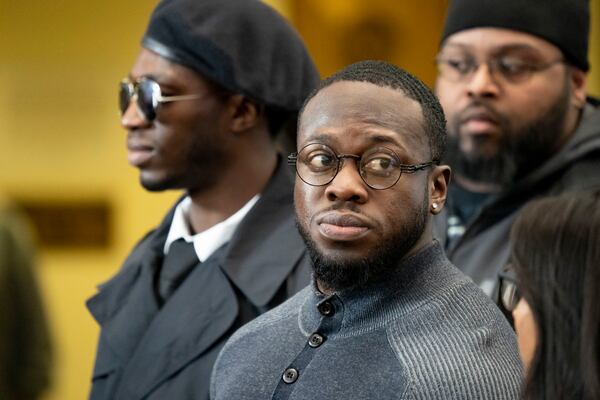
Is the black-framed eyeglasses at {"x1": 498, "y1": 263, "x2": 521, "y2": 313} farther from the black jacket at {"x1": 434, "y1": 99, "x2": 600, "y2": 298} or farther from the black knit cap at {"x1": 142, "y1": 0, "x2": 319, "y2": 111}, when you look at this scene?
the black knit cap at {"x1": 142, "y1": 0, "x2": 319, "y2": 111}

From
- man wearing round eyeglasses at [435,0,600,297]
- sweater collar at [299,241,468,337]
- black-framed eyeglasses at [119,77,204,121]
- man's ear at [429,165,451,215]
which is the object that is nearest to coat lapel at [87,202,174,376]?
black-framed eyeglasses at [119,77,204,121]

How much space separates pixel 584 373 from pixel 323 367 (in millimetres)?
555

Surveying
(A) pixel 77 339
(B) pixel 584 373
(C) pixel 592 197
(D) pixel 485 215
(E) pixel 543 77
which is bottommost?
(A) pixel 77 339

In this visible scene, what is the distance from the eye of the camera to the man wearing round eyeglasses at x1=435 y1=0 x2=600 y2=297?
4.05 m

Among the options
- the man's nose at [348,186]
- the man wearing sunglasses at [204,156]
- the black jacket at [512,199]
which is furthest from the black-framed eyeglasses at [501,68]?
the man's nose at [348,186]

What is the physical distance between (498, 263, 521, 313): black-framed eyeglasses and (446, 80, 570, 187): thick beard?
0.66 m

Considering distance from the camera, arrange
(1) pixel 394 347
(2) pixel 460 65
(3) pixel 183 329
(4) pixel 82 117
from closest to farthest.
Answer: (1) pixel 394 347 < (3) pixel 183 329 < (2) pixel 460 65 < (4) pixel 82 117

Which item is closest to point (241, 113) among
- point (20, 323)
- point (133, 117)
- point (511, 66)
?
point (133, 117)

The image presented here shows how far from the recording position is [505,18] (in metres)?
4.13

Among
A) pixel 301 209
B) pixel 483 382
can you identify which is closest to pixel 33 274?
pixel 301 209

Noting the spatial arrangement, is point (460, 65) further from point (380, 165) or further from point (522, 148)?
point (380, 165)

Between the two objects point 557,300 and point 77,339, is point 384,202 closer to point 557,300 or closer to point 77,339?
point 557,300

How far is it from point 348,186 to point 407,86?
27cm

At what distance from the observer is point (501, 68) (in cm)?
411
